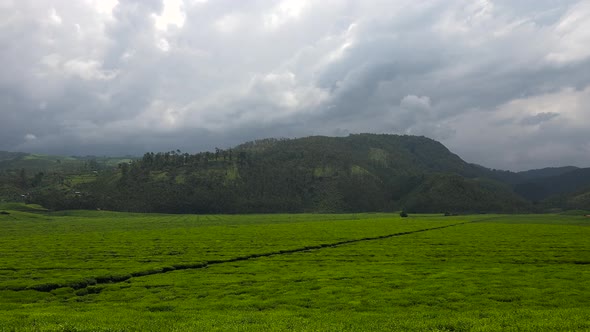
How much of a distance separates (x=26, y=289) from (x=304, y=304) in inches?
1219

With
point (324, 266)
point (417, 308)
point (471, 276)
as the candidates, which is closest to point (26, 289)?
point (324, 266)

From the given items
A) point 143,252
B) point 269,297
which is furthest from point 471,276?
point 143,252

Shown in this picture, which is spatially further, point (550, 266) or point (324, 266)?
point (324, 266)

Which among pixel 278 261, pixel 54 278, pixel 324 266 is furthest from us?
pixel 278 261

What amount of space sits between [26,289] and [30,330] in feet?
76.6

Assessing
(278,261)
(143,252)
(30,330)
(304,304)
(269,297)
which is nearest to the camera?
(30,330)

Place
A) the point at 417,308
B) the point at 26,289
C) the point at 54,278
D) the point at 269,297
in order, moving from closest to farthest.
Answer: the point at 417,308
the point at 269,297
the point at 26,289
the point at 54,278

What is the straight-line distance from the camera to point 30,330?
22109mm

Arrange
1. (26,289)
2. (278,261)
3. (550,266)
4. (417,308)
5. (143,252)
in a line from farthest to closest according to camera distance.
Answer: (143,252) → (278,261) → (550,266) → (26,289) → (417,308)

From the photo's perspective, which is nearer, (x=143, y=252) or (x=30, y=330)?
(x=30, y=330)

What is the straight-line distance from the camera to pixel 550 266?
48906 mm

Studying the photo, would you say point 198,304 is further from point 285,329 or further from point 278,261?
point 278,261

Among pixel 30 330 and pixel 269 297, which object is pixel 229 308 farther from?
pixel 30 330

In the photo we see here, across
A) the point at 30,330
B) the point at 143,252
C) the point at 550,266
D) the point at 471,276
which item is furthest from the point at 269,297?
the point at 143,252
